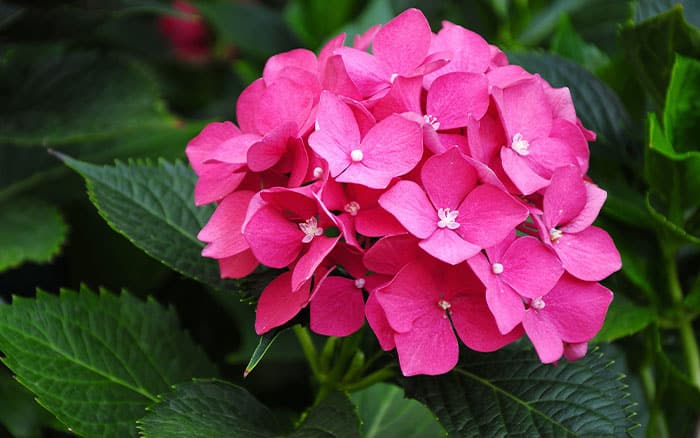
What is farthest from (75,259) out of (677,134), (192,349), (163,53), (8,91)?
(677,134)

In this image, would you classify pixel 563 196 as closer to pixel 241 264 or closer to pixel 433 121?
pixel 433 121

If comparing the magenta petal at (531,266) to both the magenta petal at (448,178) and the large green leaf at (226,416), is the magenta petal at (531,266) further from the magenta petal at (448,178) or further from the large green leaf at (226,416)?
the large green leaf at (226,416)

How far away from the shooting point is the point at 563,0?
63.1 inches

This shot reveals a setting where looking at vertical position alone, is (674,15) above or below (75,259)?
above

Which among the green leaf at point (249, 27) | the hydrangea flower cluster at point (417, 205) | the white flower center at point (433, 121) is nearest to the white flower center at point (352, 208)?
the hydrangea flower cluster at point (417, 205)

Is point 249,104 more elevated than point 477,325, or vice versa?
point 249,104

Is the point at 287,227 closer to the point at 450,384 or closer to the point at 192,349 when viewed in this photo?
the point at 450,384

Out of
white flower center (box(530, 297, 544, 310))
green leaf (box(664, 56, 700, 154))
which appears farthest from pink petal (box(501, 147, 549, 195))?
green leaf (box(664, 56, 700, 154))

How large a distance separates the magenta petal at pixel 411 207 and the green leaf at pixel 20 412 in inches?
27.8

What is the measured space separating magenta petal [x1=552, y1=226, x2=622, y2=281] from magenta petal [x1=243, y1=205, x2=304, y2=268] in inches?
10.0

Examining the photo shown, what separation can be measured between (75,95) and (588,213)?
3.11 feet

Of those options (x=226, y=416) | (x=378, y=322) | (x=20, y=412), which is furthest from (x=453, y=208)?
(x=20, y=412)

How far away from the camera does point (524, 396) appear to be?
0.78 meters

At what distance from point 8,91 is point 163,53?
0.78 meters
